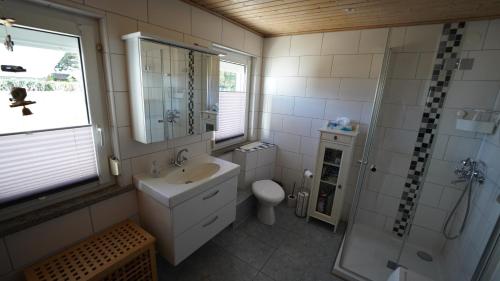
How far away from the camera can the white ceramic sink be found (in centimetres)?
144

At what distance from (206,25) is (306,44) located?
45.0 inches

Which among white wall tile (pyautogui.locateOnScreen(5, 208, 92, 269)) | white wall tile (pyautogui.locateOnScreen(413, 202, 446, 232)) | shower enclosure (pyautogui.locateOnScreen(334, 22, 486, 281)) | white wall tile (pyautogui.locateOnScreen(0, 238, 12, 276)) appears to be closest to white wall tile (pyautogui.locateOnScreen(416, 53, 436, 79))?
shower enclosure (pyautogui.locateOnScreen(334, 22, 486, 281))

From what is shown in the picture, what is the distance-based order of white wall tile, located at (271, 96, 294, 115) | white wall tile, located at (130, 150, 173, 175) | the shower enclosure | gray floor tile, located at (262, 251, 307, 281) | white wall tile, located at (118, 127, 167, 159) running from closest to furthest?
white wall tile, located at (118, 127, 167, 159), white wall tile, located at (130, 150, 173, 175), gray floor tile, located at (262, 251, 307, 281), the shower enclosure, white wall tile, located at (271, 96, 294, 115)

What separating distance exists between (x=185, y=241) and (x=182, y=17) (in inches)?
68.3

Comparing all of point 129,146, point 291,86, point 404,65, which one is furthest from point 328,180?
point 129,146

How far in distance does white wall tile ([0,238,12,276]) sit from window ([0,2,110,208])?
22 cm

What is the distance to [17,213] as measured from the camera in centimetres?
119

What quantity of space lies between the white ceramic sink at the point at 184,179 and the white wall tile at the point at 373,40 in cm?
173

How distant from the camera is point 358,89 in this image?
A: 2186mm

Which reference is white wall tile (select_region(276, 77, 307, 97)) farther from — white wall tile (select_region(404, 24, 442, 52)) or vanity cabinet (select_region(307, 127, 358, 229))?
white wall tile (select_region(404, 24, 442, 52))

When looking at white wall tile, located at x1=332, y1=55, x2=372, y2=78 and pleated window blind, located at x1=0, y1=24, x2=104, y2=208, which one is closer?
pleated window blind, located at x1=0, y1=24, x2=104, y2=208

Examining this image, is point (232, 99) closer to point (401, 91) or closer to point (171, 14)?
point (171, 14)

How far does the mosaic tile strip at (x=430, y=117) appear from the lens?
176 centimetres

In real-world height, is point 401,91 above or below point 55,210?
above
